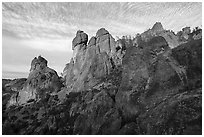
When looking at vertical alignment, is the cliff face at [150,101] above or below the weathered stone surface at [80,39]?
below

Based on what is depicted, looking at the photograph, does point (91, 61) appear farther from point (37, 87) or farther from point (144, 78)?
point (144, 78)

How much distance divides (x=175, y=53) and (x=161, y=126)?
10.2 metres

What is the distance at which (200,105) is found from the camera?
13.9 meters

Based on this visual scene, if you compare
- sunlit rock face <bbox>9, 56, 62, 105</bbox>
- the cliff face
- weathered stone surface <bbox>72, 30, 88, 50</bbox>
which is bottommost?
the cliff face

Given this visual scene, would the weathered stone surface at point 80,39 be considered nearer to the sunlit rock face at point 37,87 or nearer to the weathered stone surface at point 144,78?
the sunlit rock face at point 37,87

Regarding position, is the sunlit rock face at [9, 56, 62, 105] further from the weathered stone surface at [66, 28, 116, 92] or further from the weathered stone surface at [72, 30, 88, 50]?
the weathered stone surface at [72, 30, 88, 50]

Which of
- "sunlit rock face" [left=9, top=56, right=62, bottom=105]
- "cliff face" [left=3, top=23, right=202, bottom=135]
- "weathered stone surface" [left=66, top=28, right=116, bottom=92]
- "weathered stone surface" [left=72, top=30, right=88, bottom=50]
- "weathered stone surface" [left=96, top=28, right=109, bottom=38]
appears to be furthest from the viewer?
"weathered stone surface" [left=72, top=30, right=88, bottom=50]

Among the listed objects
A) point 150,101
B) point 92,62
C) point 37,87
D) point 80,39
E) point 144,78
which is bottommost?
point 150,101

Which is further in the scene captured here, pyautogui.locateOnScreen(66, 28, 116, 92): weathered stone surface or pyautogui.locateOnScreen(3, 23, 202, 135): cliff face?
pyautogui.locateOnScreen(66, 28, 116, 92): weathered stone surface

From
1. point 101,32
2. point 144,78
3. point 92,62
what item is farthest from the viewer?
point 101,32

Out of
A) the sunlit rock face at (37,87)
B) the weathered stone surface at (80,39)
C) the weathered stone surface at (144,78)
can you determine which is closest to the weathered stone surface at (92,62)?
the weathered stone surface at (80,39)

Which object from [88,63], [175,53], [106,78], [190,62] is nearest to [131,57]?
A: [175,53]

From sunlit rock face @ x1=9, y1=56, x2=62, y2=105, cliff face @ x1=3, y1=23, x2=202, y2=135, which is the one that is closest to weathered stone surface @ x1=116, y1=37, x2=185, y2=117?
cliff face @ x1=3, y1=23, x2=202, y2=135

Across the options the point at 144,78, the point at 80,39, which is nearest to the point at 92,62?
the point at 80,39
